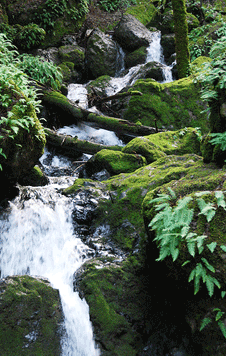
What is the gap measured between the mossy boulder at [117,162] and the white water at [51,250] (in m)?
1.59

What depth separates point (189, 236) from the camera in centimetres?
303

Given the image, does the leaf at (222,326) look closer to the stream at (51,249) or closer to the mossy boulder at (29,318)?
the stream at (51,249)

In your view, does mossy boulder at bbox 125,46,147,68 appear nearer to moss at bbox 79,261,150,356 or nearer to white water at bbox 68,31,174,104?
white water at bbox 68,31,174,104

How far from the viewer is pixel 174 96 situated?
403 inches

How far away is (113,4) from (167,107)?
1672cm

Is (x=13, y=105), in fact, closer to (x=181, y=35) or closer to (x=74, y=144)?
(x=74, y=144)

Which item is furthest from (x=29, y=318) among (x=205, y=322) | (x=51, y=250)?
(x=205, y=322)

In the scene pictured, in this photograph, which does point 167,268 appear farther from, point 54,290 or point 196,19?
point 196,19

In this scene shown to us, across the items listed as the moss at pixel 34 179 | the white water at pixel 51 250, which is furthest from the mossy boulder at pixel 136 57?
the white water at pixel 51 250

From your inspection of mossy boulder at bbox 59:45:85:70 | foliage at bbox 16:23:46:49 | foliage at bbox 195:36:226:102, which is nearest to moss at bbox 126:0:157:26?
mossy boulder at bbox 59:45:85:70

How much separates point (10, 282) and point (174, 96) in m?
8.74

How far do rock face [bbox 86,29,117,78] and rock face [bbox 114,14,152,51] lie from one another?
1281 millimetres

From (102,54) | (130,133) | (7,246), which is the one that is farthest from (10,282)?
(102,54)

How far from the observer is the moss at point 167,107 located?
9812 millimetres
